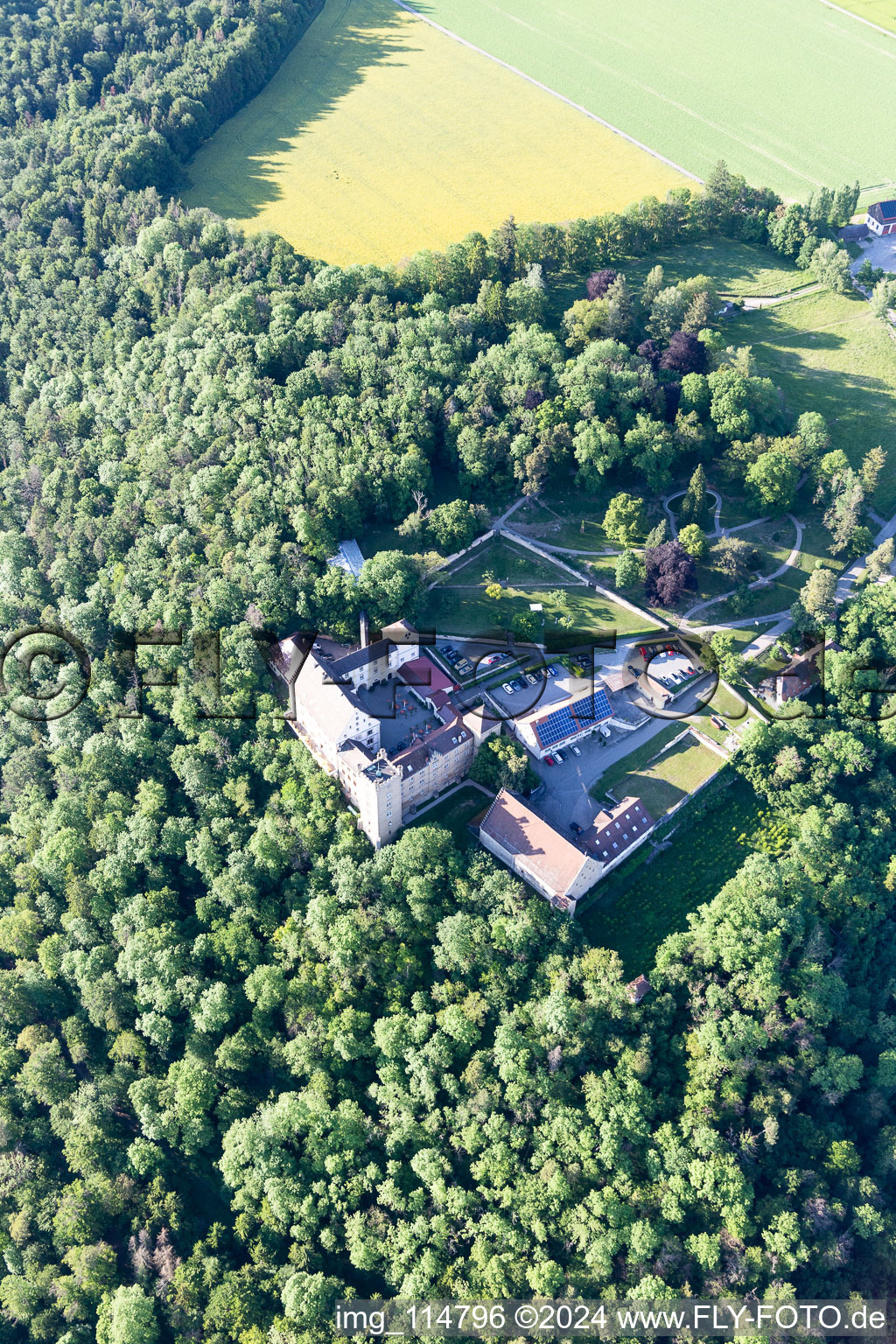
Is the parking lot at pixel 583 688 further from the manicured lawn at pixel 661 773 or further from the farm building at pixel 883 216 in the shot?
the farm building at pixel 883 216

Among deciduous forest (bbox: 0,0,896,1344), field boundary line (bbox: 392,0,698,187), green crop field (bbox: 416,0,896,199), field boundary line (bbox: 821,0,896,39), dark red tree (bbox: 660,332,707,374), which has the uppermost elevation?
field boundary line (bbox: 821,0,896,39)

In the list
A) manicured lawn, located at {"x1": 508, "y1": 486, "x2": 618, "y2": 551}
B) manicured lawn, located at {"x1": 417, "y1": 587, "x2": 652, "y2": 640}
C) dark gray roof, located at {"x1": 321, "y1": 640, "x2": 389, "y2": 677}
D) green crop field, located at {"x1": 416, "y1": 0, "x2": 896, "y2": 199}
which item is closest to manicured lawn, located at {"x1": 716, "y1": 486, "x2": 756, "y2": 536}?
manicured lawn, located at {"x1": 508, "y1": 486, "x2": 618, "y2": 551}

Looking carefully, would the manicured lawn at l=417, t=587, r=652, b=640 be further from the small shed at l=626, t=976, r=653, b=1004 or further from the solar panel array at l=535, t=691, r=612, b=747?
the small shed at l=626, t=976, r=653, b=1004

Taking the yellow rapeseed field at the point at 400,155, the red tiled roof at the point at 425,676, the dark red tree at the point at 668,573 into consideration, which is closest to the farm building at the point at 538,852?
the red tiled roof at the point at 425,676

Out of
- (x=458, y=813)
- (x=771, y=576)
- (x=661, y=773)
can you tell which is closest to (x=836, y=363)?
(x=771, y=576)

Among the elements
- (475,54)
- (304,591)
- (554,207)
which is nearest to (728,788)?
(304,591)

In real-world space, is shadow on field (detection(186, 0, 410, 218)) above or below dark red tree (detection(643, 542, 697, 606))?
above
